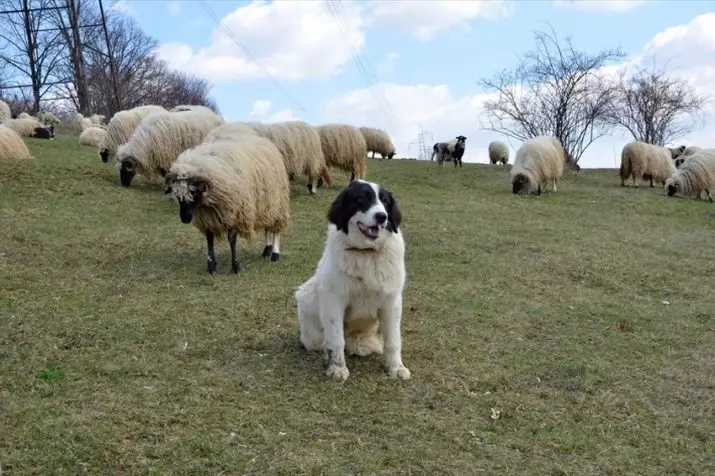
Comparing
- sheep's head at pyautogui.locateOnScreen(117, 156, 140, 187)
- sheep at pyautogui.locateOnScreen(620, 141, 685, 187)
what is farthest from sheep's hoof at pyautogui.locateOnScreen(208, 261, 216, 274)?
sheep at pyautogui.locateOnScreen(620, 141, 685, 187)

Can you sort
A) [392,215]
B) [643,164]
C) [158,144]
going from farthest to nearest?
[643,164] → [158,144] → [392,215]

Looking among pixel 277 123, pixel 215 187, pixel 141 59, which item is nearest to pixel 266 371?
pixel 215 187

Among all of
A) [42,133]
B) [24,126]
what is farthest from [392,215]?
[24,126]

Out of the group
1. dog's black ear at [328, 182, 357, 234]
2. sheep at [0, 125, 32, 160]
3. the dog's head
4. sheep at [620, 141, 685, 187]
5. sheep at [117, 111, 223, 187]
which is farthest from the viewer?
sheep at [620, 141, 685, 187]

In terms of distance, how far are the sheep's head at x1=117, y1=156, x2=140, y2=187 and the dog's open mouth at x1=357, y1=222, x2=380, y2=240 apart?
10723 mm

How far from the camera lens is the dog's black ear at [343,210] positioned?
515 cm

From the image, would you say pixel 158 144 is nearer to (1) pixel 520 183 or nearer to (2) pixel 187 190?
(2) pixel 187 190

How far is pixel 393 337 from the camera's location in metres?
5.40

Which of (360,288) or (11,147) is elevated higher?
(11,147)

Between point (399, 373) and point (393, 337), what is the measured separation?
285 millimetres

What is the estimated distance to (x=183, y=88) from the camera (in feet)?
235

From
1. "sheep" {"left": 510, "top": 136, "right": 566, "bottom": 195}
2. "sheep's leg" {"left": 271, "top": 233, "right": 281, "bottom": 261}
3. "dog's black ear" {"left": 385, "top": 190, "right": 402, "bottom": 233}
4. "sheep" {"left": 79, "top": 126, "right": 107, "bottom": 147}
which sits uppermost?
"sheep" {"left": 79, "top": 126, "right": 107, "bottom": 147}

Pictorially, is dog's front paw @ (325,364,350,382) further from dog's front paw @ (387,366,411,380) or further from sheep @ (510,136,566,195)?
sheep @ (510,136,566,195)

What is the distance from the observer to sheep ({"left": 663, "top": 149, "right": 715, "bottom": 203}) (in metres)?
21.1
